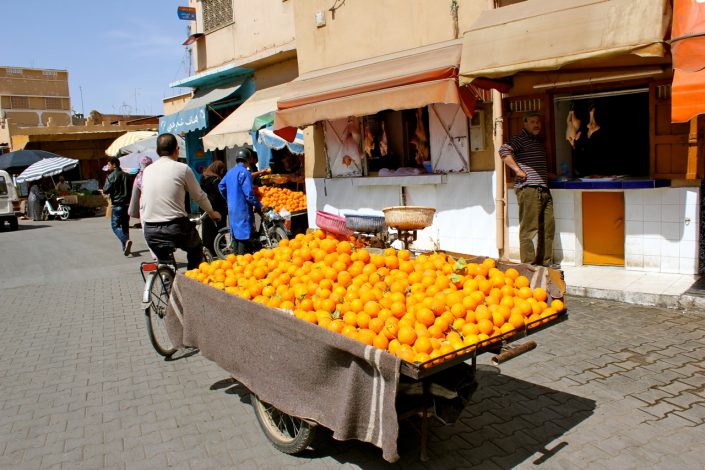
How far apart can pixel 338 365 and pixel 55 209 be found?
989 inches

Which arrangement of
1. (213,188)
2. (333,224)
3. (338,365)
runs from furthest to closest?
(213,188) → (333,224) → (338,365)

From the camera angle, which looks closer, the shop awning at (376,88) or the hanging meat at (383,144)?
the shop awning at (376,88)

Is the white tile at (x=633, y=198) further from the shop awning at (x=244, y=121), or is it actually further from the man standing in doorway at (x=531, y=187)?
the shop awning at (x=244, y=121)

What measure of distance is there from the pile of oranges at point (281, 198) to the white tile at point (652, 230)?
6775 millimetres

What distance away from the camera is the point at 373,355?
8.74 feet

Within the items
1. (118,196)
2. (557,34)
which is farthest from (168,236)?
(118,196)

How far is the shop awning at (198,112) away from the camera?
16.7 m

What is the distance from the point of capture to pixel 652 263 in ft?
23.8

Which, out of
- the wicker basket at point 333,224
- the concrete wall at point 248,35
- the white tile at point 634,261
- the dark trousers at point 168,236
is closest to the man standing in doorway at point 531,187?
the white tile at point 634,261

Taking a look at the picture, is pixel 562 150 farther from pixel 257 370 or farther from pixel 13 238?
pixel 13 238

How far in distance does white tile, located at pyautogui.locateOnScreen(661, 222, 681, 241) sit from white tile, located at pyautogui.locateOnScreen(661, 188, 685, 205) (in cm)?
26

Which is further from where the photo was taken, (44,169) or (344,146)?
(44,169)

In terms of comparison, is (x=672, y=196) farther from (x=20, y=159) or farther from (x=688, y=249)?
(x=20, y=159)

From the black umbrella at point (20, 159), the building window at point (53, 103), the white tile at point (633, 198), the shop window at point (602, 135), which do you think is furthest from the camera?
the building window at point (53, 103)
